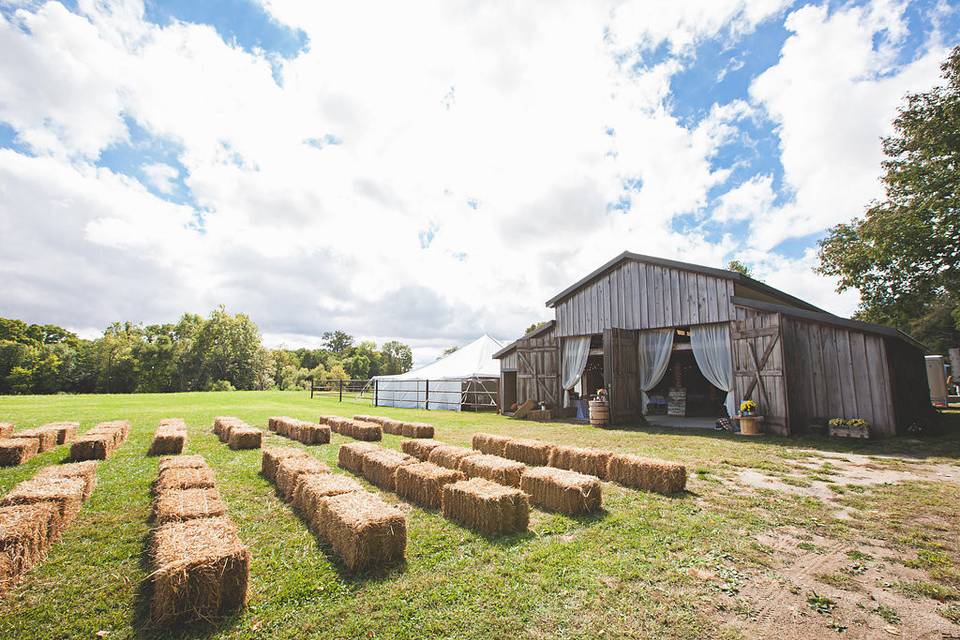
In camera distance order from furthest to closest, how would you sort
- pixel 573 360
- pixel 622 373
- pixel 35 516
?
pixel 573 360 < pixel 622 373 < pixel 35 516

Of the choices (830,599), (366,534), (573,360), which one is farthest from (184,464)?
(573,360)

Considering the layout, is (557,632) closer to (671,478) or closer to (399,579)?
(399,579)

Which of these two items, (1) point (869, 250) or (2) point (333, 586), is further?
(1) point (869, 250)

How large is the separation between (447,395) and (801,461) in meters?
17.6

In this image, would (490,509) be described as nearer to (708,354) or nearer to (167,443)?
(167,443)

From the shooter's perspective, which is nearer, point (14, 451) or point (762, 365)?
point (14, 451)

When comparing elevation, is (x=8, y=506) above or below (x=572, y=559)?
above

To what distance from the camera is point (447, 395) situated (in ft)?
78.2

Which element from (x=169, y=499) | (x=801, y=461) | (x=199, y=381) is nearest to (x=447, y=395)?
(x=801, y=461)

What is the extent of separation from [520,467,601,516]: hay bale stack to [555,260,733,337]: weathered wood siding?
10.7 metres

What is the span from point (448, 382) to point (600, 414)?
10907mm

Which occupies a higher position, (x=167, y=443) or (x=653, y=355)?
(x=653, y=355)

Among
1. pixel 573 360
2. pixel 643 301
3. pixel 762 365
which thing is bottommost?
pixel 762 365

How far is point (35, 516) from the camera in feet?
12.8
